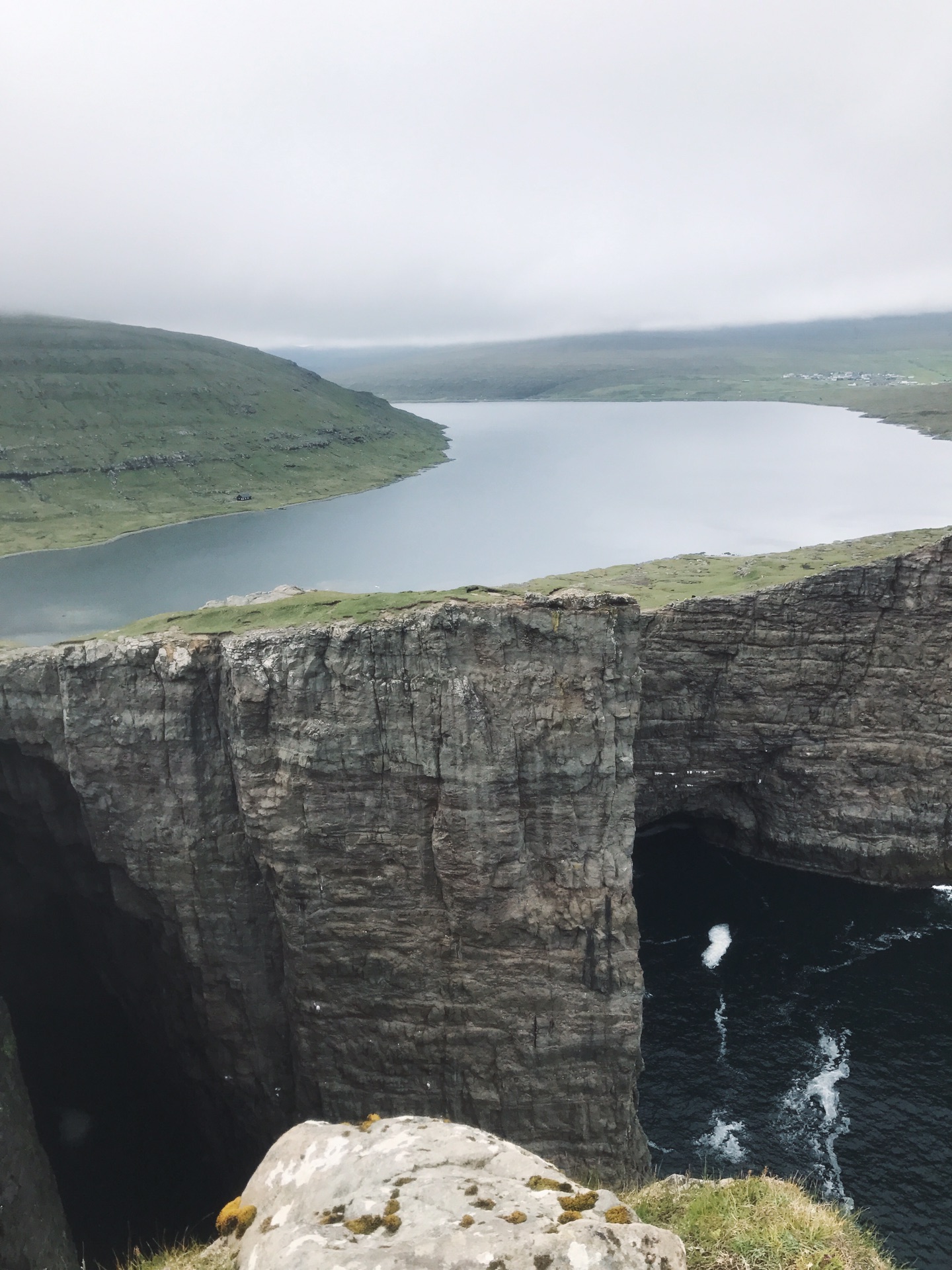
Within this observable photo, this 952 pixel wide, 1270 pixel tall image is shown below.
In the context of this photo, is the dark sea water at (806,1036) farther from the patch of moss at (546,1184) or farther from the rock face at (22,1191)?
the rock face at (22,1191)

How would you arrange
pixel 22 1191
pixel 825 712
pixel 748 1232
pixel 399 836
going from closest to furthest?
pixel 748 1232, pixel 22 1191, pixel 399 836, pixel 825 712

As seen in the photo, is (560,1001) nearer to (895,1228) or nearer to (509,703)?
(509,703)

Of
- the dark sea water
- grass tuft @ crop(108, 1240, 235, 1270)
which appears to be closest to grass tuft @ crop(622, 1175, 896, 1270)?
grass tuft @ crop(108, 1240, 235, 1270)

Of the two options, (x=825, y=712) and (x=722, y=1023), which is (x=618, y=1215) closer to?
(x=722, y=1023)

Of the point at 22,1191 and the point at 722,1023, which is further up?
the point at 22,1191

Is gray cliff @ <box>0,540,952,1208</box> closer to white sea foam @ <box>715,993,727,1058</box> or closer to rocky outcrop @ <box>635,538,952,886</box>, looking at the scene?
white sea foam @ <box>715,993,727,1058</box>

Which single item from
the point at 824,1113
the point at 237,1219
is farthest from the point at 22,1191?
the point at 824,1113

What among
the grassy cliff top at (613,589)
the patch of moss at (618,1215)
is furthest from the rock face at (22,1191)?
the patch of moss at (618,1215)
